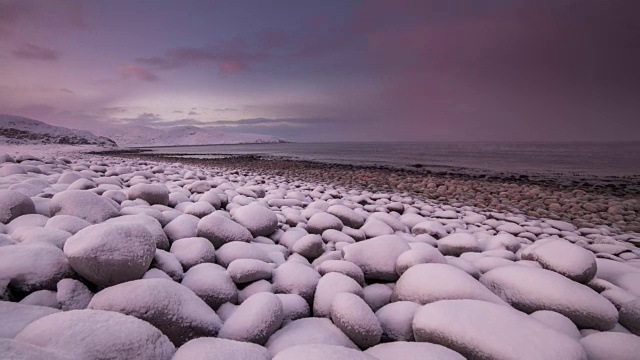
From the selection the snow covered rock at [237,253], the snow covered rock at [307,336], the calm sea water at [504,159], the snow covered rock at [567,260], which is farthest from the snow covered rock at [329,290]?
the calm sea water at [504,159]

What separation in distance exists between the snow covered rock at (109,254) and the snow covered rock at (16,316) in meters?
0.28

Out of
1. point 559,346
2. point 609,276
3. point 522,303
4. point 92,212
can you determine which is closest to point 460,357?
point 559,346

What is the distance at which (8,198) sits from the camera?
2508 millimetres

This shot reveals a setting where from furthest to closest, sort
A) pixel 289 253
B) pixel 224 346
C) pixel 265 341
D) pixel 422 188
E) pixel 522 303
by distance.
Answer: pixel 422 188 → pixel 289 253 → pixel 522 303 → pixel 265 341 → pixel 224 346

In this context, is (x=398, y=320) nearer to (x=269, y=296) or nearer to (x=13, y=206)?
(x=269, y=296)

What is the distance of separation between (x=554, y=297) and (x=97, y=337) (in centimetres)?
232

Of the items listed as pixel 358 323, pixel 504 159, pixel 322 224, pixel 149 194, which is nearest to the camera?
pixel 358 323

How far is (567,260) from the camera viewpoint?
7.62 feet

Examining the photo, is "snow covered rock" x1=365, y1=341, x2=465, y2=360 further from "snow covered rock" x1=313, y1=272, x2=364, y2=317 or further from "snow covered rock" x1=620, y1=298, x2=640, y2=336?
"snow covered rock" x1=620, y1=298, x2=640, y2=336

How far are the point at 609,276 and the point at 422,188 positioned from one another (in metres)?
7.34

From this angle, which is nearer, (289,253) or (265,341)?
(265,341)

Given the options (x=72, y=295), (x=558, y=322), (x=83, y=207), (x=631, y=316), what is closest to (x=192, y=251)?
(x=72, y=295)

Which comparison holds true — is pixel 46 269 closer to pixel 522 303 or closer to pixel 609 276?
pixel 522 303

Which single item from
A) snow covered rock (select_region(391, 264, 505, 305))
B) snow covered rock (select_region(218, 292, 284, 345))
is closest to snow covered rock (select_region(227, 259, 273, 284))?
snow covered rock (select_region(218, 292, 284, 345))
